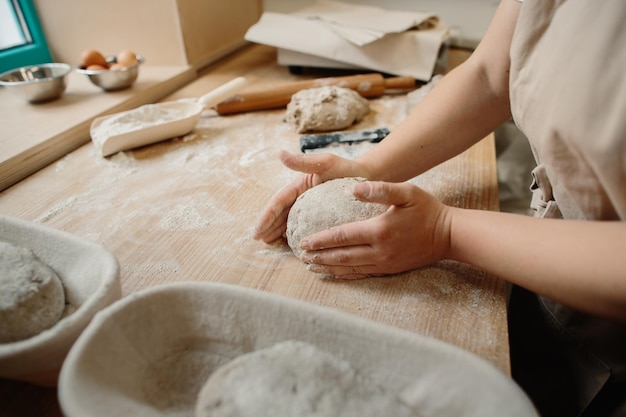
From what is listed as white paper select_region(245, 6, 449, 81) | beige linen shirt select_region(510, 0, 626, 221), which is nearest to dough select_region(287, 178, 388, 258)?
beige linen shirt select_region(510, 0, 626, 221)

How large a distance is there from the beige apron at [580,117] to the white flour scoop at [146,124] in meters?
0.97

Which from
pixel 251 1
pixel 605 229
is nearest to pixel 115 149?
pixel 605 229

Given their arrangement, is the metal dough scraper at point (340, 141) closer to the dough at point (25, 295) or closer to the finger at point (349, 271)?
the finger at point (349, 271)

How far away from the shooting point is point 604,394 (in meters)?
0.74

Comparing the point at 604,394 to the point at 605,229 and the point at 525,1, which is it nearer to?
the point at 605,229

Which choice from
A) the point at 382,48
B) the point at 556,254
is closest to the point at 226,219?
the point at 556,254

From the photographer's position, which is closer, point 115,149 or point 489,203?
point 489,203

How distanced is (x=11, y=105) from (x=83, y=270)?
1.26 metres

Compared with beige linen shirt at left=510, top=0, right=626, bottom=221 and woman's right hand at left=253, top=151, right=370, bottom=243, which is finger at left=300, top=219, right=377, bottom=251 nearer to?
woman's right hand at left=253, top=151, right=370, bottom=243

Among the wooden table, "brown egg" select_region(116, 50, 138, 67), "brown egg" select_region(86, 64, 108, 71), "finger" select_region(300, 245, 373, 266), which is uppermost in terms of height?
"brown egg" select_region(116, 50, 138, 67)

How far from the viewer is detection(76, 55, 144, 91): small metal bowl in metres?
1.46

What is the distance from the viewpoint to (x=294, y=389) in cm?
39

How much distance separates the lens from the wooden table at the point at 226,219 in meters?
0.62

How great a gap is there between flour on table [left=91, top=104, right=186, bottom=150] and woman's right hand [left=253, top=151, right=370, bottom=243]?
2.03 ft
